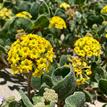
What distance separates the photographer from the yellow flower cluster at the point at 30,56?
266 centimetres

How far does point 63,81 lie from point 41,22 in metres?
1.04

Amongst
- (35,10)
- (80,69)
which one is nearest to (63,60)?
(80,69)

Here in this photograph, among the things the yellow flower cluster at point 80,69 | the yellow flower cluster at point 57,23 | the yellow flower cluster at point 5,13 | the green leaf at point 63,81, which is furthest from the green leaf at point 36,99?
the yellow flower cluster at point 5,13

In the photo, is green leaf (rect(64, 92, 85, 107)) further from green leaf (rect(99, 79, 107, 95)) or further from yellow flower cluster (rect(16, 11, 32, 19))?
yellow flower cluster (rect(16, 11, 32, 19))

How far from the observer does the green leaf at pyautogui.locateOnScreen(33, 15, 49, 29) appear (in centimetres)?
359

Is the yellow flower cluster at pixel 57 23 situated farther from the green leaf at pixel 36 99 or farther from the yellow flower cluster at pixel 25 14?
the green leaf at pixel 36 99

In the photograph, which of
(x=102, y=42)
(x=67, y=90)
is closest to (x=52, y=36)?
(x=102, y=42)

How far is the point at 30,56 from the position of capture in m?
2.66

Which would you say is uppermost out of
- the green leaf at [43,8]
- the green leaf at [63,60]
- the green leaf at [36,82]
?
the green leaf at [43,8]

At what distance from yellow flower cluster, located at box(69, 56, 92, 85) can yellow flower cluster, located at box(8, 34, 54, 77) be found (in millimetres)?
259

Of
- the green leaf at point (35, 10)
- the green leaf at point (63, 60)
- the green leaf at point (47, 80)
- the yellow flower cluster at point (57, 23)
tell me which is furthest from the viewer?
the green leaf at point (35, 10)

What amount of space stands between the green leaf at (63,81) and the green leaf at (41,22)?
0.82 metres

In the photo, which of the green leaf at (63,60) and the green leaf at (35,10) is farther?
the green leaf at (35,10)

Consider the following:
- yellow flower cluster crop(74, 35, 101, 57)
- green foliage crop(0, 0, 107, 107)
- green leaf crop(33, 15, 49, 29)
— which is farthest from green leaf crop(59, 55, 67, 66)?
green leaf crop(33, 15, 49, 29)
